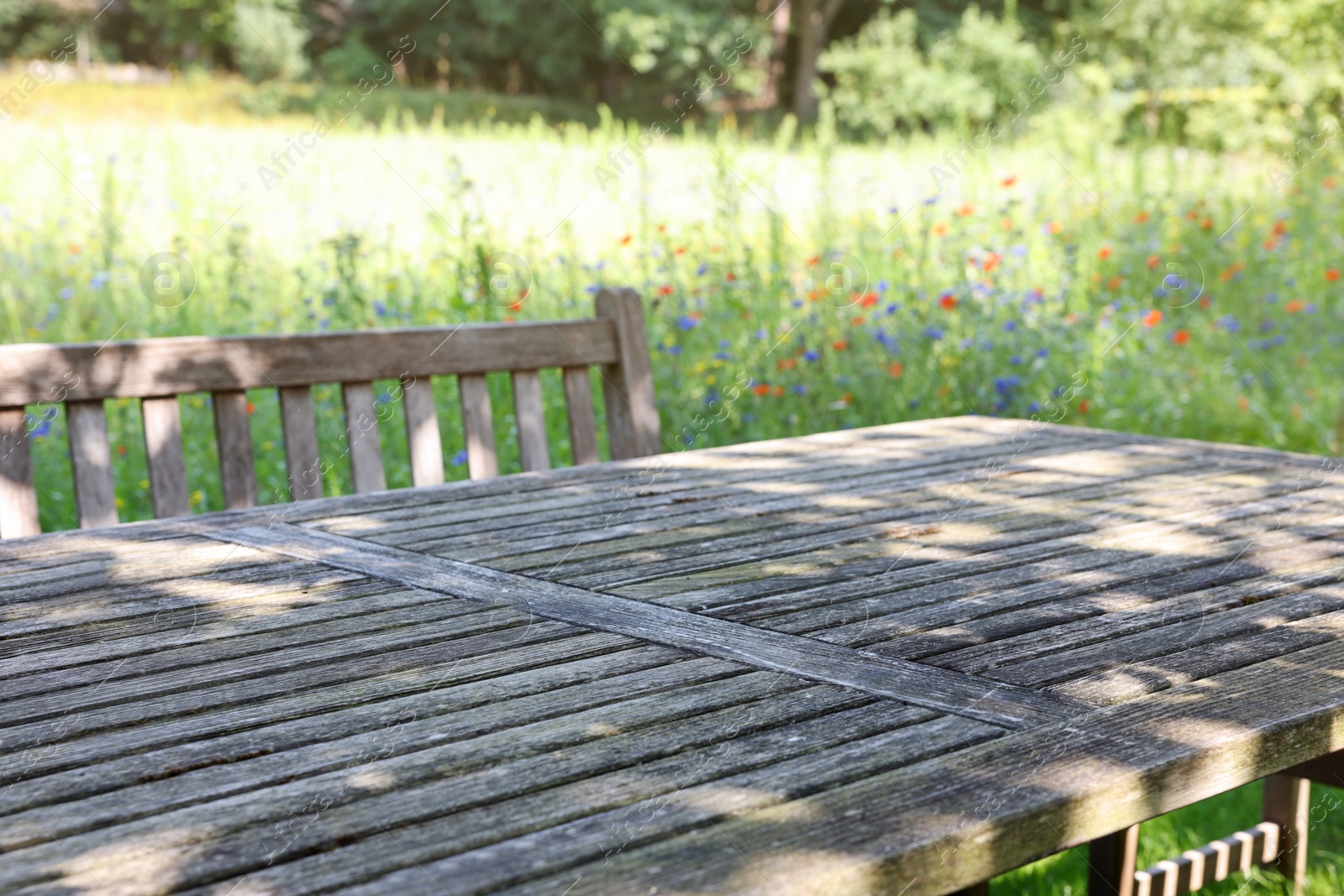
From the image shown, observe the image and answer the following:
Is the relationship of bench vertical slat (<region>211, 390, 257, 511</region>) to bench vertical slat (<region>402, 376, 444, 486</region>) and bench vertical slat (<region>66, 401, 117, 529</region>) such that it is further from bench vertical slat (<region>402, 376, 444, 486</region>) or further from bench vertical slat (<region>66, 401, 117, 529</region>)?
bench vertical slat (<region>402, 376, 444, 486</region>)

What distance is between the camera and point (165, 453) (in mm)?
2402

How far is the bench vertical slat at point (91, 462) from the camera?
90.7 inches

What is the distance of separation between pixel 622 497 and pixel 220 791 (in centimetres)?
126

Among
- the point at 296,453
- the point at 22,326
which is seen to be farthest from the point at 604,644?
the point at 22,326

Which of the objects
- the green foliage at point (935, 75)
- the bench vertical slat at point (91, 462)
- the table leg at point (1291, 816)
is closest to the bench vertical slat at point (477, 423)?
the bench vertical slat at point (91, 462)

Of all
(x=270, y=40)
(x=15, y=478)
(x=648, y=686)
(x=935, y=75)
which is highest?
(x=270, y=40)

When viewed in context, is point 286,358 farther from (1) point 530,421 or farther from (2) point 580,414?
(2) point 580,414

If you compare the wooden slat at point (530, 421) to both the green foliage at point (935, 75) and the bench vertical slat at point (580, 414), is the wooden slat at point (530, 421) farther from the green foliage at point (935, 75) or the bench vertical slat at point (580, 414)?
the green foliage at point (935, 75)

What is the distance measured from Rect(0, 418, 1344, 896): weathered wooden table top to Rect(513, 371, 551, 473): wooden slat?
52cm

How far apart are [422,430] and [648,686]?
4.78ft

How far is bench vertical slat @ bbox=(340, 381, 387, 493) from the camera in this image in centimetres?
257

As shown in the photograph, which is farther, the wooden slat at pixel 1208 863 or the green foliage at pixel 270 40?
the green foliage at pixel 270 40

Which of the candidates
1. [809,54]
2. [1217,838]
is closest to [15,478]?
[1217,838]

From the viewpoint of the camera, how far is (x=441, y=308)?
17.9ft
